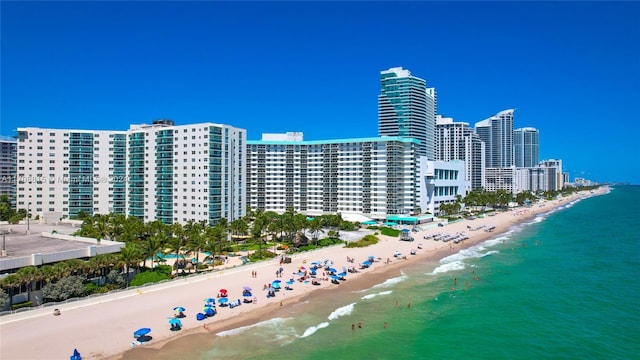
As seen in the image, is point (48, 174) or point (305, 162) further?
point (305, 162)

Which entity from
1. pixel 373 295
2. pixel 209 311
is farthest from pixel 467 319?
pixel 209 311

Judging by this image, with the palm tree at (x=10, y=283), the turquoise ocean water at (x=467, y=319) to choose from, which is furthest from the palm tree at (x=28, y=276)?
the turquoise ocean water at (x=467, y=319)

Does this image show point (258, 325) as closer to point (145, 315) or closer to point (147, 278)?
point (145, 315)

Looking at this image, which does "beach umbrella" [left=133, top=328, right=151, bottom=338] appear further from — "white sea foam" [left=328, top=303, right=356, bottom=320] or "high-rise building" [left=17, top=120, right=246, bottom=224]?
"high-rise building" [left=17, top=120, right=246, bottom=224]

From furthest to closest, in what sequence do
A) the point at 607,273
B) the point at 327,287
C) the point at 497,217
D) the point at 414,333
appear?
1. the point at 497,217
2. the point at 607,273
3. the point at 327,287
4. the point at 414,333

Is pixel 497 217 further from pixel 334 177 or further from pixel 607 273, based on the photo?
pixel 607 273

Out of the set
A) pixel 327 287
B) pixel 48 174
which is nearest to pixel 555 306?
pixel 327 287

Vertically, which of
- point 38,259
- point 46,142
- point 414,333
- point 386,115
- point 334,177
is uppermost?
point 386,115
